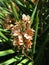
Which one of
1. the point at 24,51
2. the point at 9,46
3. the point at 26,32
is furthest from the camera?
the point at 9,46

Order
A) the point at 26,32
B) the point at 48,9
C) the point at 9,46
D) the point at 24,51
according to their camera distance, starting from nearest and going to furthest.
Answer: the point at 26,32 < the point at 24,51 < the point at 9,46 < the point at 48,9

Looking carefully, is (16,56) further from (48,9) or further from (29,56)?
(48,9)

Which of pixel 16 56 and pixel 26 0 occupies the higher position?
pixel 26 0

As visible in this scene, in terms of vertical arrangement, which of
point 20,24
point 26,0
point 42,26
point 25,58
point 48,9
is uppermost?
point 26,0

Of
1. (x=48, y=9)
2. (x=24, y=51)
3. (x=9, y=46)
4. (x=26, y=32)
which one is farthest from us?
(x=48, y=9)

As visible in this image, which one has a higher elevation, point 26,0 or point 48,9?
point 26,0

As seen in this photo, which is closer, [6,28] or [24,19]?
[24,19]

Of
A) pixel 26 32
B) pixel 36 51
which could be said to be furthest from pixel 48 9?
pixel 26 32

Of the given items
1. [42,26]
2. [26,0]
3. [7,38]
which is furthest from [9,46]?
[26,0]

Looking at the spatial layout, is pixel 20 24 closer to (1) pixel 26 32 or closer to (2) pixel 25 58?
(1) pixel 26 32
